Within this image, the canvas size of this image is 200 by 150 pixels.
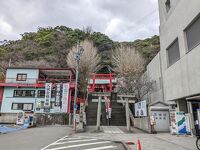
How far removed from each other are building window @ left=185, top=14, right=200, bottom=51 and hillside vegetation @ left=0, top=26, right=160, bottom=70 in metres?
30.5

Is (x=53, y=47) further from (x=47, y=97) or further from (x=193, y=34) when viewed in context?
(x=193, y=34)

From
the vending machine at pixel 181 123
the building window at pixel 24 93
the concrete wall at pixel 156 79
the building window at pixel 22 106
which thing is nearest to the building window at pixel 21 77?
the building window at pixel 24 93

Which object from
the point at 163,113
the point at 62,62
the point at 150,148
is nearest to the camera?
the point at 150,148

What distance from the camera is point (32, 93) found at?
107ft

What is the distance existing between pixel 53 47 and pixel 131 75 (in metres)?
24.8

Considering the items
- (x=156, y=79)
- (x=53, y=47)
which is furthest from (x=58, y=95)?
(x=53, y=47)

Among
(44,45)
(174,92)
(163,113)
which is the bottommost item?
(163,113)

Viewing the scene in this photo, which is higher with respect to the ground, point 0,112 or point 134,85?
point 134,85

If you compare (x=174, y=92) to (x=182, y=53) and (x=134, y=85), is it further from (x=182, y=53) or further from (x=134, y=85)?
(x=134, y=85)

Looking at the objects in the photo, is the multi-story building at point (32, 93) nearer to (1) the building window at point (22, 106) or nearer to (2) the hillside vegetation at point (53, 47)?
(1) the building window at point (22, 106)

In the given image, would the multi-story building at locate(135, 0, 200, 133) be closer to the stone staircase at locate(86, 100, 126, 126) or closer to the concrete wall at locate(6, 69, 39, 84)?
the stone staircase at locate(86, 100, 126, 126)

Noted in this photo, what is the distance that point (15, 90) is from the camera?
1297 inches

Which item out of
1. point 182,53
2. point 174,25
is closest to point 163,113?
point 182,53

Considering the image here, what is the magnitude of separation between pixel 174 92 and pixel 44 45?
41.5 m
